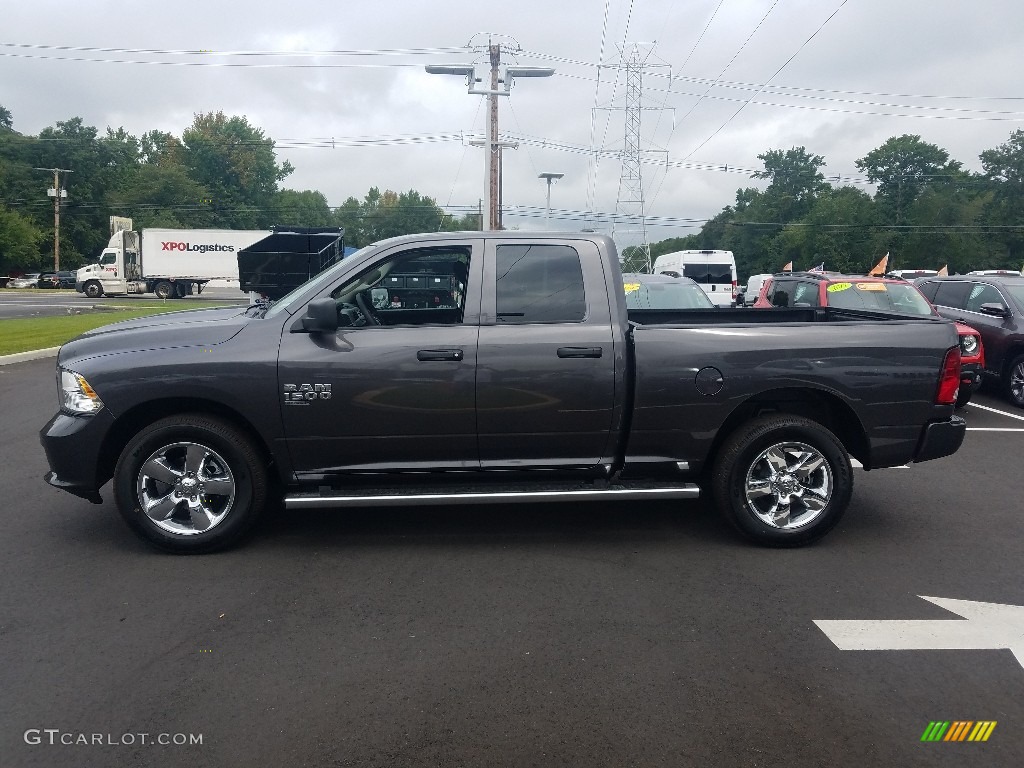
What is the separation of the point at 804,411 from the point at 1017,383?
7819 mm

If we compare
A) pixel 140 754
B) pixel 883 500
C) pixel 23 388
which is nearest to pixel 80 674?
pixel 140 754

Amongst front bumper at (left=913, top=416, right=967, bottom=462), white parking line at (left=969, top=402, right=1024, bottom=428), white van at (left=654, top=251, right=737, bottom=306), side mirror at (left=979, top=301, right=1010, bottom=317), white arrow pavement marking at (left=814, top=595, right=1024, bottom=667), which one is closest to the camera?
white arrow pavement marking at (left=814, top=595, right=1024, bottom=667)

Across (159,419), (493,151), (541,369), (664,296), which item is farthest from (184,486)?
(493,151)

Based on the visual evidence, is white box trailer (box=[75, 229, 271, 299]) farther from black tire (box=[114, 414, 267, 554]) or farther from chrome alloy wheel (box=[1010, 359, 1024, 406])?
black tire (box=[114, 414, 267, 554])

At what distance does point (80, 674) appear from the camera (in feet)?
12.3

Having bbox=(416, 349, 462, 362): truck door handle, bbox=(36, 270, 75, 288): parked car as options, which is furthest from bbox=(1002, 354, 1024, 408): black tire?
bbox=(36, 270, 75, 288): parked car

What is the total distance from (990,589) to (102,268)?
48.4 metres

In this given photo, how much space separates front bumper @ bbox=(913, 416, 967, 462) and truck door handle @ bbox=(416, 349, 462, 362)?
10.1 ft

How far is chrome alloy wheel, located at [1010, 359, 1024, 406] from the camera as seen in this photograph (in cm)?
1163

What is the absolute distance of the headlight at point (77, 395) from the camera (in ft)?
16.8

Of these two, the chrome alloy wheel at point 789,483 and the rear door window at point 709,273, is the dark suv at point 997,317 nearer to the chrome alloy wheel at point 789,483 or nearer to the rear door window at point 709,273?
the chrome alloy wheel at point 789,483

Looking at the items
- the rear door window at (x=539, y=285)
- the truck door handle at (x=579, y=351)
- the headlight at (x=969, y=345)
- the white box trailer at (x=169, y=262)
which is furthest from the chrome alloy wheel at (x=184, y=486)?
the white box trailer at (x=169, y=262)

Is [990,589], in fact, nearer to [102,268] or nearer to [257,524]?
[257,524]

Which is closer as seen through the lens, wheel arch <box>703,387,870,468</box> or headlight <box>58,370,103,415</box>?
headlight <box>58,370,103,415</box>
